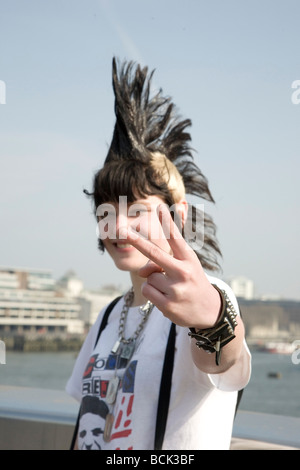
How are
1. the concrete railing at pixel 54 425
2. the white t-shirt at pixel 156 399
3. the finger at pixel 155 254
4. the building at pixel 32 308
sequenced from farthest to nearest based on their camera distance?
the building at pixel 32 308 → the concrete railing at pixel 54 425 → the white t-shirt at pixel 156 399 → the finger at pixel 155 254

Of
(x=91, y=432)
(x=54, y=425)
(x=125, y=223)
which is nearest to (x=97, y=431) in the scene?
(x=91, y=432)

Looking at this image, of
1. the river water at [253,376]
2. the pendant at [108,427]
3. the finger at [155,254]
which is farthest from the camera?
the river water at [253,376]

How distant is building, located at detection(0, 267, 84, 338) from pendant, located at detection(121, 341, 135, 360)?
5756 centimetres

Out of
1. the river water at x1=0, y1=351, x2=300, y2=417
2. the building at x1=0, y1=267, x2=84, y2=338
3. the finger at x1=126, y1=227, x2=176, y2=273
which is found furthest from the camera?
the building at x1=0, y1=267, x2=84, y2=338

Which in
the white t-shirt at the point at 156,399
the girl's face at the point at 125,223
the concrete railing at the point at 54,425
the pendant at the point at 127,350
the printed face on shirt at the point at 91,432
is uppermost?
the girl's face at the point at 125,223

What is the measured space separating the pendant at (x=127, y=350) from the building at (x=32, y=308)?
57.6 meters

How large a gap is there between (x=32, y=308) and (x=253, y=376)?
20.4 meters

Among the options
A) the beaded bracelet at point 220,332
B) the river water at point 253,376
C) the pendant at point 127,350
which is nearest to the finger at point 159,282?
the beaded bracelet at point 220,332

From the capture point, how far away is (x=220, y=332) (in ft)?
3.92

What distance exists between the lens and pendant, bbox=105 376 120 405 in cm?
155

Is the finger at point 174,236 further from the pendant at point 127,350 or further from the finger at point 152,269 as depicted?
the pendant at point 127,350

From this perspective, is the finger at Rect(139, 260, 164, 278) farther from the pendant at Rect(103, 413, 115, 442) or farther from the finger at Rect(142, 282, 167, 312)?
the pendant at Rect(103, 413, 115, 442)

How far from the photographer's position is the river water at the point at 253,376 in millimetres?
35125

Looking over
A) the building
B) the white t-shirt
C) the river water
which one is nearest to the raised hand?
the white t-shirt
